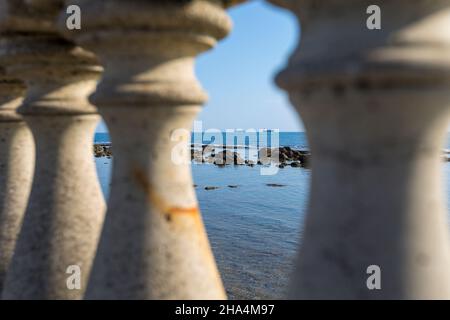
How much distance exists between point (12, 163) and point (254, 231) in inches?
562

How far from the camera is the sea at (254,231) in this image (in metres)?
11.5

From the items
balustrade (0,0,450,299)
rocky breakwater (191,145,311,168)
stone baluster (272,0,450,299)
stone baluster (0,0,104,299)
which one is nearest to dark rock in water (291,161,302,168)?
rocky breakwater (191,145,311,168)

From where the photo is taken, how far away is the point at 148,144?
218cm

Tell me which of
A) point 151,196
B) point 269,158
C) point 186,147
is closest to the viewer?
point 151,196

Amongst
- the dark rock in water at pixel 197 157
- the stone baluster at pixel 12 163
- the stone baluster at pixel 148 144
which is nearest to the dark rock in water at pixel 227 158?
the dark rock in water at pixel 197 157

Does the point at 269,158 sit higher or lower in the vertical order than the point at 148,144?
lower

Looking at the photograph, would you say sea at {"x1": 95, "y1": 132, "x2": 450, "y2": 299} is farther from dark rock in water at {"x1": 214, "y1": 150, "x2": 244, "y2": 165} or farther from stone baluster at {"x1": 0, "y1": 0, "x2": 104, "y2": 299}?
dark rock in water at {"x1": 214, "y1": 150, "x2": 244, "y2": 165}

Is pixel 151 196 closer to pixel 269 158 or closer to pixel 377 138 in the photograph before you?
pixel 377 138

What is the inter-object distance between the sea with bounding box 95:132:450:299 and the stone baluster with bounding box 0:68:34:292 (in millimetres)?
747

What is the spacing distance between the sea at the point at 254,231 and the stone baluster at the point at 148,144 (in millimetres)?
350

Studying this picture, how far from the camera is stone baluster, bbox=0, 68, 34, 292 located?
380 cm

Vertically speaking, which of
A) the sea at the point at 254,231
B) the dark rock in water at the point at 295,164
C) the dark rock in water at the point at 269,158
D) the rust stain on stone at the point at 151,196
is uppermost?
the rust stain on stone at the point at 151,196

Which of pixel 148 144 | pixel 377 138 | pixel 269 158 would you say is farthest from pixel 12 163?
pixel 269 158

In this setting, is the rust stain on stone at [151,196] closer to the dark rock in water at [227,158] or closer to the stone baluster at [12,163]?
the stone baluster at [12,163]
